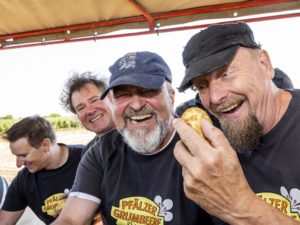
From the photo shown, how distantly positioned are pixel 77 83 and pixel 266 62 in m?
1.67

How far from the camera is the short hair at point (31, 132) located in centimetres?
256

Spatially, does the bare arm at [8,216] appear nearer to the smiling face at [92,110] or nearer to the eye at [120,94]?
the smiling face at [92,110]

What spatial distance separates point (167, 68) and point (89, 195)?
77 cm

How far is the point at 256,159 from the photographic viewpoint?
1.21 m

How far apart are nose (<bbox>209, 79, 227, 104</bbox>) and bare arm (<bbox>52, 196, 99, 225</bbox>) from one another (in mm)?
845

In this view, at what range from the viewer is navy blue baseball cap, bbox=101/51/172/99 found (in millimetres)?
1501

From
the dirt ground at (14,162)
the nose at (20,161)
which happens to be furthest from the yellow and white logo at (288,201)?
the dirt ground at (14,162)

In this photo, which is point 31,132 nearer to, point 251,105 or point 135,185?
point 135,185

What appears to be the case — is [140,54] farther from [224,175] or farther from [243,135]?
[224,175]

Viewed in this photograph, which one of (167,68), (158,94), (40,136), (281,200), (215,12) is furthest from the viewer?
(40,136)

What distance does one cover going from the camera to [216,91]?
3.82 feet

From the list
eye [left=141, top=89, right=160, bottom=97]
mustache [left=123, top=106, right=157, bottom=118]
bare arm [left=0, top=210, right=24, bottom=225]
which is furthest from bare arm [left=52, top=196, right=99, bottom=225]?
bare arm [left=0, top=210, right=24, bottom=225]

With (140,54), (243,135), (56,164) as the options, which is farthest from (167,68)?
(56,164)

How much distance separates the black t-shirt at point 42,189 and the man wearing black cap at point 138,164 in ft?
2.37
